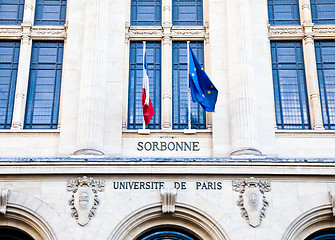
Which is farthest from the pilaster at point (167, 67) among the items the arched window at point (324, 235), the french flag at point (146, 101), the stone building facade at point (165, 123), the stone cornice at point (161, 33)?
the arched window at point (324, 235)

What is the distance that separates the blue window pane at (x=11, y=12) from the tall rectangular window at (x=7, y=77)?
1.07 meters

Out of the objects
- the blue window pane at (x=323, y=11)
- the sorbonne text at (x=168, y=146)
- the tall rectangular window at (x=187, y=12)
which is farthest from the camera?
the tall rectangular window at (x=187, y=12)

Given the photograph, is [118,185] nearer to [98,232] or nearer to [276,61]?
[98,232]

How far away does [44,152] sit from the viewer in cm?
2245

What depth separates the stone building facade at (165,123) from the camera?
20.5 metres

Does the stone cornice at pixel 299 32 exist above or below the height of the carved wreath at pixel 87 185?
above

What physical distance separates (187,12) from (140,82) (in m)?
4.01

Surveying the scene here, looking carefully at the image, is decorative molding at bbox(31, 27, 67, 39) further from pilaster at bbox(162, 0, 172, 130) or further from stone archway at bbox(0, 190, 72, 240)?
stone archway at bbox(0, 190, 72, 240)

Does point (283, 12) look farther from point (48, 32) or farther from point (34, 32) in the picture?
point (34, 32)

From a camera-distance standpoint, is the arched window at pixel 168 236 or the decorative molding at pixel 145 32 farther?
the decorative molding at pixel 145 32

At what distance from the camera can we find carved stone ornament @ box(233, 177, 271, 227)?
20203 mm

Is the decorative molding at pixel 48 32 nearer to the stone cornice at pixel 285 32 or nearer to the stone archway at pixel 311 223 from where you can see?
the stone cornice at pixel 285 32

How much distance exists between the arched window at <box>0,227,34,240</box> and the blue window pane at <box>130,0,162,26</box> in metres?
10.1

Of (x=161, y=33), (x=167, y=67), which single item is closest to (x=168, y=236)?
(x=167, y=67)
